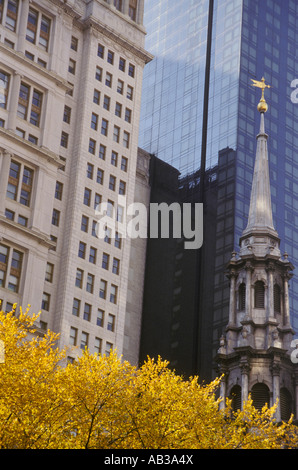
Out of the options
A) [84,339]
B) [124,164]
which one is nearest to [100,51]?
[124,164]

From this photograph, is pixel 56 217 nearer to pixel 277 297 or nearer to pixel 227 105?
pixel 277 297

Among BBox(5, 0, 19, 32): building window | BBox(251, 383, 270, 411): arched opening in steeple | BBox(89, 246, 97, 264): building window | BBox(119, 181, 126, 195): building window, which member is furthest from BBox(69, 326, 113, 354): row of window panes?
BBox(5, 0, 19, 32): building window

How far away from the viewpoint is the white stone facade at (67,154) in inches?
3762

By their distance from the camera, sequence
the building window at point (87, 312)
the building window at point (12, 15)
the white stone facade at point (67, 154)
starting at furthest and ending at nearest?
the building window at point (12, 15) < the building window at point (87, 312) < the white stone facade at point (67, 154)

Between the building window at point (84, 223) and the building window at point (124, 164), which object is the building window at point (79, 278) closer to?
the building window at point (84, 223)

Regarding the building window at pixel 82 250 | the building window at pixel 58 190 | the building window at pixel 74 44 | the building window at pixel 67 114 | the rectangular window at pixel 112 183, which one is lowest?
the building window at pixel 82 250

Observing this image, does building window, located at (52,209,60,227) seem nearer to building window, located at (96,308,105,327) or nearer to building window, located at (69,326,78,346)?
building window, located at (96,308,105,327)

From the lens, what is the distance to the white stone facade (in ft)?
314

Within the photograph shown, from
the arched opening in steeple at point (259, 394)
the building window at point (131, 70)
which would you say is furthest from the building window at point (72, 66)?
the arched opening in steeple at point (259, 394)

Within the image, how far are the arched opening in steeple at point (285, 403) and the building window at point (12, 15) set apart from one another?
148ft

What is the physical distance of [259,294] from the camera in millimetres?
88375

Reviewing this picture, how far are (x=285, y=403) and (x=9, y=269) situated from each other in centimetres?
2733
